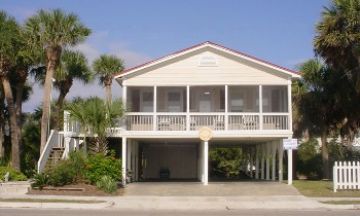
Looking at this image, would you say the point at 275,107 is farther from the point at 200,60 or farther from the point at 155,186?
the point at 155,186

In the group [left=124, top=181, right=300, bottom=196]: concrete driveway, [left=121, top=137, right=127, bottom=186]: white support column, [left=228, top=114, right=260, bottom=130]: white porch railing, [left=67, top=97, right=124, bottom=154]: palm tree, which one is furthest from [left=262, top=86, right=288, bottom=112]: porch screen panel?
[left=67, top=97, right=124, bottom=154]: palm tree

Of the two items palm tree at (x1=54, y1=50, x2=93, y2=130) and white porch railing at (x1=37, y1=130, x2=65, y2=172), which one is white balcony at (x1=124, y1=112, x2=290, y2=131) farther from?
palm tree at (x1=54, y1=50, x2=93, y2=130)

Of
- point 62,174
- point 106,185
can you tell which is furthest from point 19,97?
point 106,185

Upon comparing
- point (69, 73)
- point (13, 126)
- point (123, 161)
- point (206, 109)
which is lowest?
point (123, 161)

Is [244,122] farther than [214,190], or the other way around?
[244,122]

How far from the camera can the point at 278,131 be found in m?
30.0

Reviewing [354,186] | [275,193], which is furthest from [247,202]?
[354,186]

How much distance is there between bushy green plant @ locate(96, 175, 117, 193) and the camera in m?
25.8

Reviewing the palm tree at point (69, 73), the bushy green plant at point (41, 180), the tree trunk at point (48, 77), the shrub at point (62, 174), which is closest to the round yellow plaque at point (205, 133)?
the shrub at point (62, 174)

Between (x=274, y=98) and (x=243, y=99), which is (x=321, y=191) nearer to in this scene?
(x=243, y=99)

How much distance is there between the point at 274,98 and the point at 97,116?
10.5 metres

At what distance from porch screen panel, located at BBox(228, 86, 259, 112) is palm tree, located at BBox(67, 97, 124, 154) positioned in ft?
22.4

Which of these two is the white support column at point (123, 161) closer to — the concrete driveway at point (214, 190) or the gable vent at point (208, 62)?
the concrete driveway at point (214, 190)

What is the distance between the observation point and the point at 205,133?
1166 inches
